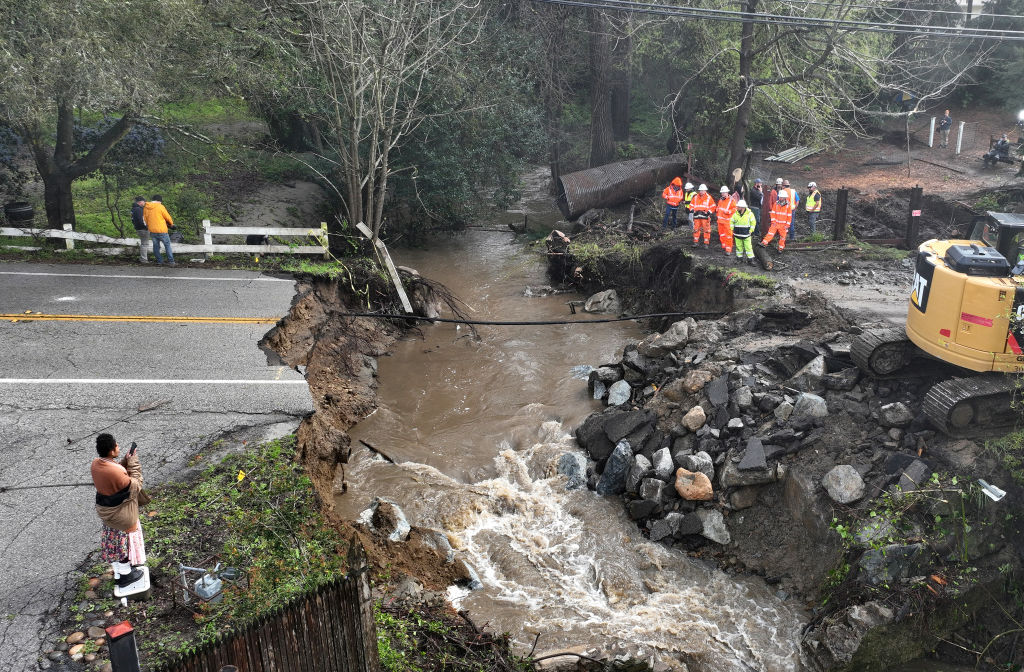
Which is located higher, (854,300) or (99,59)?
(99,59)

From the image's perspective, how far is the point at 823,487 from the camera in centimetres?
855

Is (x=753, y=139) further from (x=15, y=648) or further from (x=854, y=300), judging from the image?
(x=15, y=648)

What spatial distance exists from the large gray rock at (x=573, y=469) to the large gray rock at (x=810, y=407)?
2871 millimetres

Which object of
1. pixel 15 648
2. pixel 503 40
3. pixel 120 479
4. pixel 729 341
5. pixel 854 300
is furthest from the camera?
pixel 503 40

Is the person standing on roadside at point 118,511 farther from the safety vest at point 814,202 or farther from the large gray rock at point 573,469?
the safety vest at point 814,202

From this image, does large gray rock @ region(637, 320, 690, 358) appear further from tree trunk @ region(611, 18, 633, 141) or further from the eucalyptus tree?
tree trunk @ region(611, 18, 633, 141)

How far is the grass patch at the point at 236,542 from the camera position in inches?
230

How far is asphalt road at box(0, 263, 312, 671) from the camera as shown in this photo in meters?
6.48

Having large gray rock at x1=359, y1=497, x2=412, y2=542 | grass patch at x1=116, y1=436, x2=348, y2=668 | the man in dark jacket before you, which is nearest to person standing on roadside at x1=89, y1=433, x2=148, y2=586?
grass patch at x1=116, y1=436, x2=348, y2=668

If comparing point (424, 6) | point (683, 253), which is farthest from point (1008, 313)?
point (424, 6)

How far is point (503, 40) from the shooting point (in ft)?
68.4

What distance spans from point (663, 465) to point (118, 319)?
859 centimetres

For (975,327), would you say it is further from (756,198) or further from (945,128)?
(945,128)

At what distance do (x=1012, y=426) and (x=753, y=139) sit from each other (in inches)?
778
